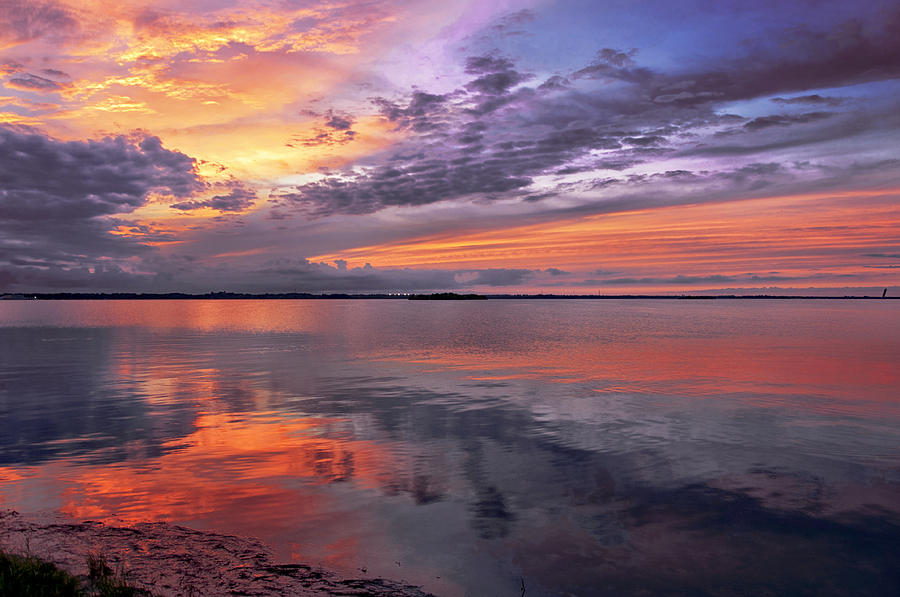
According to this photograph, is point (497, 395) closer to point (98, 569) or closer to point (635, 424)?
point (635, 424)

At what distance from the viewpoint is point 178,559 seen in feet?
36.8

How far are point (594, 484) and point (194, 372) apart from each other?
34337 mm

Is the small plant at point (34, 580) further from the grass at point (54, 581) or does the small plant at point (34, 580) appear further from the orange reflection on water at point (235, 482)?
the orange reflection on water at point (235, 482)

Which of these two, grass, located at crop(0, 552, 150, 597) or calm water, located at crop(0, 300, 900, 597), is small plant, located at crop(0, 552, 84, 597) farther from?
calm water, located at crop(0, 300, 900, 597)

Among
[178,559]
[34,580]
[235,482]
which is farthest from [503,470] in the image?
[34,580]

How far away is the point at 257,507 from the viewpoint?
571 inches

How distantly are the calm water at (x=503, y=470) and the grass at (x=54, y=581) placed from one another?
3.07 m

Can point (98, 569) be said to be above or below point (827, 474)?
above

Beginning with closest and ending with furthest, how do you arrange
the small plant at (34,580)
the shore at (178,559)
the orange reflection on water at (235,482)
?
the small plant at (34,580)
the shore at (178,559)
the orange reflection on water at (235,482)

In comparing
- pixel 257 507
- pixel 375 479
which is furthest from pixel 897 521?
pixel 257 507

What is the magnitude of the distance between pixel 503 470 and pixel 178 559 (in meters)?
9.73

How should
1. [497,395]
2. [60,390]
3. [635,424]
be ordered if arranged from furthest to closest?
[60,390], [497,395], [635,424]

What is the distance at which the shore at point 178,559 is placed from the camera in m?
10.1

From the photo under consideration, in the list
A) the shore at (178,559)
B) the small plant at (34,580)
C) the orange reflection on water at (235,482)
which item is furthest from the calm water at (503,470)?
the small plant at (34,580)
